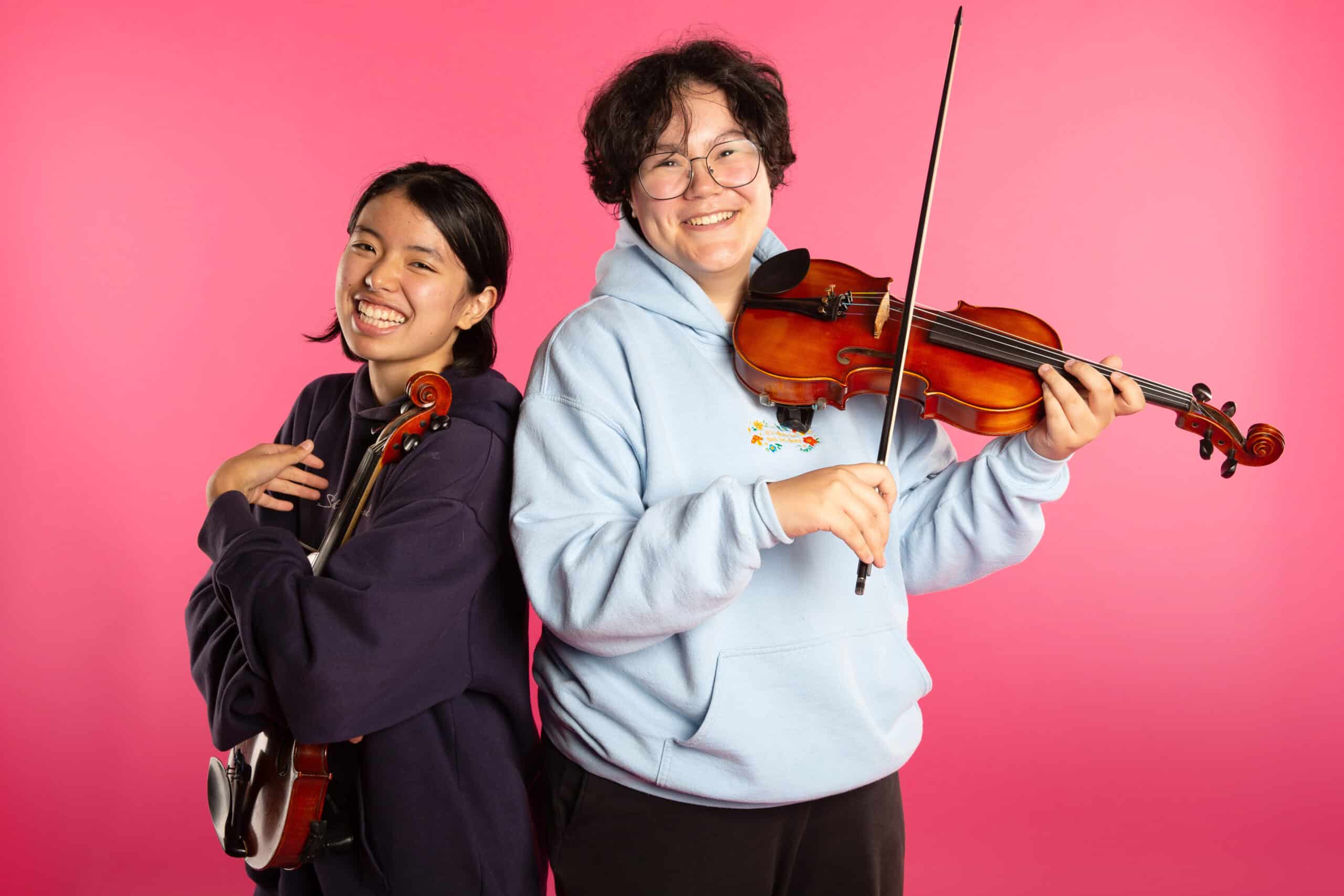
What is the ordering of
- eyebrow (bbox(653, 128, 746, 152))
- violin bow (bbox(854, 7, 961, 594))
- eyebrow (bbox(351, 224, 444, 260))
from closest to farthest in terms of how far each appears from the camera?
violin bow (bbox(854, 7, 961, 594)) < eyebrow (bbox(653, 128, 746, 152)) < eyebrow (bbox(351, 224, 444, 260))

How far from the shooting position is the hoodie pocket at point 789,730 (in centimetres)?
154

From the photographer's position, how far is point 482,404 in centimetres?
171

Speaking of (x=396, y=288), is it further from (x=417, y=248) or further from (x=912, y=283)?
(x=912, y=283)

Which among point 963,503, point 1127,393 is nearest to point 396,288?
point 963,503

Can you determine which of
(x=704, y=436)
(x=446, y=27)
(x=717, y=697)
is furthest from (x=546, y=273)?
(x=717, y=697)

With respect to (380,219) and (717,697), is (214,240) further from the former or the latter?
(717,697)

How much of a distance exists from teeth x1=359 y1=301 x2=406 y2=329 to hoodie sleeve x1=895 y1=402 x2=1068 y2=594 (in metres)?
0.81

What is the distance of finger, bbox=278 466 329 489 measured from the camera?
1.80 metres

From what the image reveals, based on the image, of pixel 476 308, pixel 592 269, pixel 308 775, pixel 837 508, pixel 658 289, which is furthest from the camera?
pixel 592 269

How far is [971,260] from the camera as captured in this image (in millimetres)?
3184

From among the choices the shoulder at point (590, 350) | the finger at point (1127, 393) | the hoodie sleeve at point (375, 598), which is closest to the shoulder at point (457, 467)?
the hoodie sleeve at point (375, 598)

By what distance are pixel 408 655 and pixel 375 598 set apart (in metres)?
0.10

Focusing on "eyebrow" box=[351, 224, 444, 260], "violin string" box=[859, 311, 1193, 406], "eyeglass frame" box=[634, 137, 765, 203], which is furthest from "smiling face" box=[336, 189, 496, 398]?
"violin string" box=[859, 311, 1193, 406]

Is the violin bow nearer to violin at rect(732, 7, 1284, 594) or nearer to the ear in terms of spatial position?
violin at rect(732, 7, 1284, 594)
